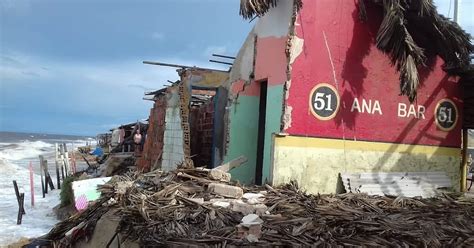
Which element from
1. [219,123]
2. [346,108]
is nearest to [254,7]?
[346,108]

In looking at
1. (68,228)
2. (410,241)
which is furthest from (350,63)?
(68,228)

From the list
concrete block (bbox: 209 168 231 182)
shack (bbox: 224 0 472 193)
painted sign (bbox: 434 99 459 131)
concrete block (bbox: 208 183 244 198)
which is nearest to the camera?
concrete block (bbox: 208 183 244 198)

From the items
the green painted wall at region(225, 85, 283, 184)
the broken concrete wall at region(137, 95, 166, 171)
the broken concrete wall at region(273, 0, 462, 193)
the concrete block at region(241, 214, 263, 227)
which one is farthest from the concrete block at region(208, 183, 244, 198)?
the broken concrete wall at region(137, 95, 166, 171)

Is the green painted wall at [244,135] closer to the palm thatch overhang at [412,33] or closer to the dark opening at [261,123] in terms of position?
the dark opening at [261,123]

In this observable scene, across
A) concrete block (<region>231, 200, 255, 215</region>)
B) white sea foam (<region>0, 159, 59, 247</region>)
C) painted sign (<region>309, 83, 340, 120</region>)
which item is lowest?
white sea foam (<region>0, 159, 59, 247</region>)

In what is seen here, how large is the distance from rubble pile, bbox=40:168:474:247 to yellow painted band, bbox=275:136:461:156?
1.00m

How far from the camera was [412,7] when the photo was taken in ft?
27.9

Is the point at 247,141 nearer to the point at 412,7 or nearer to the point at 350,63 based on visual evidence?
the point at 350,63

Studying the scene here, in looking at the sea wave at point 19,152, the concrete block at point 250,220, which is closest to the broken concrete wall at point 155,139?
the concrete block at point 250,220

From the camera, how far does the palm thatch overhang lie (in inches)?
318

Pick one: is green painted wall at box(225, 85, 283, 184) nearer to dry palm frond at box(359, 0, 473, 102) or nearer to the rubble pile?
the rubble pile

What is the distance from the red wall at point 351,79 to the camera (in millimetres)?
8305

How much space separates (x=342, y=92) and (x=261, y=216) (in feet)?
12.5

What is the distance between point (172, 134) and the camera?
11.8 metres
